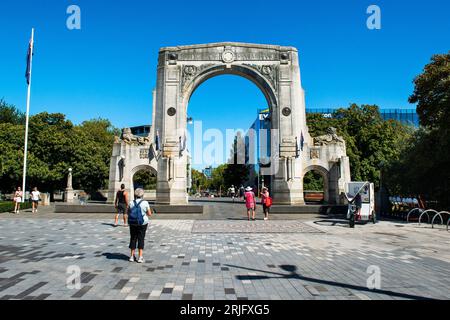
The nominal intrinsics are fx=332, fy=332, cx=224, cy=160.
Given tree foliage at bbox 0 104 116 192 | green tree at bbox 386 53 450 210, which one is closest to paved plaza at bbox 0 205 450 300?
green tree at bbox 386 53 450 210

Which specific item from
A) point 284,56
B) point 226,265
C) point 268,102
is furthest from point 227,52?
point 226,265

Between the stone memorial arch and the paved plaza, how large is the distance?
14.0 m

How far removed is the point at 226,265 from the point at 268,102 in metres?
23.7

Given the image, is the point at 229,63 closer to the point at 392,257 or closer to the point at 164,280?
the point at 392,257

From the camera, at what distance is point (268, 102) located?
98.4ft

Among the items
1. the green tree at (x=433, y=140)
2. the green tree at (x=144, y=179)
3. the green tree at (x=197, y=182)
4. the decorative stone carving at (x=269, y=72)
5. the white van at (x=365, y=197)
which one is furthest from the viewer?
the green tree at (x=197, y=182)

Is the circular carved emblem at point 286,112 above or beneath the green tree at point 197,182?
above

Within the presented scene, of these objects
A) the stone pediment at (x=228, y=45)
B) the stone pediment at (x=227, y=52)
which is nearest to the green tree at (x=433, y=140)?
the stone pediment at (x=227, y=52)

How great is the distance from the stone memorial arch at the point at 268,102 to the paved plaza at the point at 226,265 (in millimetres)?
14046

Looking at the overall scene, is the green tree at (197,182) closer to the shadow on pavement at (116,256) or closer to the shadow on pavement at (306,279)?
the shadow on pavement at (116,256)

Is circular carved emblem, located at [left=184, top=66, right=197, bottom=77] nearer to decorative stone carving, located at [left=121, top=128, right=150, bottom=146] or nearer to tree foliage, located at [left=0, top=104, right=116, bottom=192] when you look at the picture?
decorative stone carving, located at [left=121, top=128, right=150, bottom=146]

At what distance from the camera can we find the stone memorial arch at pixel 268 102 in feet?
91.1

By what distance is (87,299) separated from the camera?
17.6ft

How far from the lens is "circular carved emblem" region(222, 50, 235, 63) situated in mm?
29281
